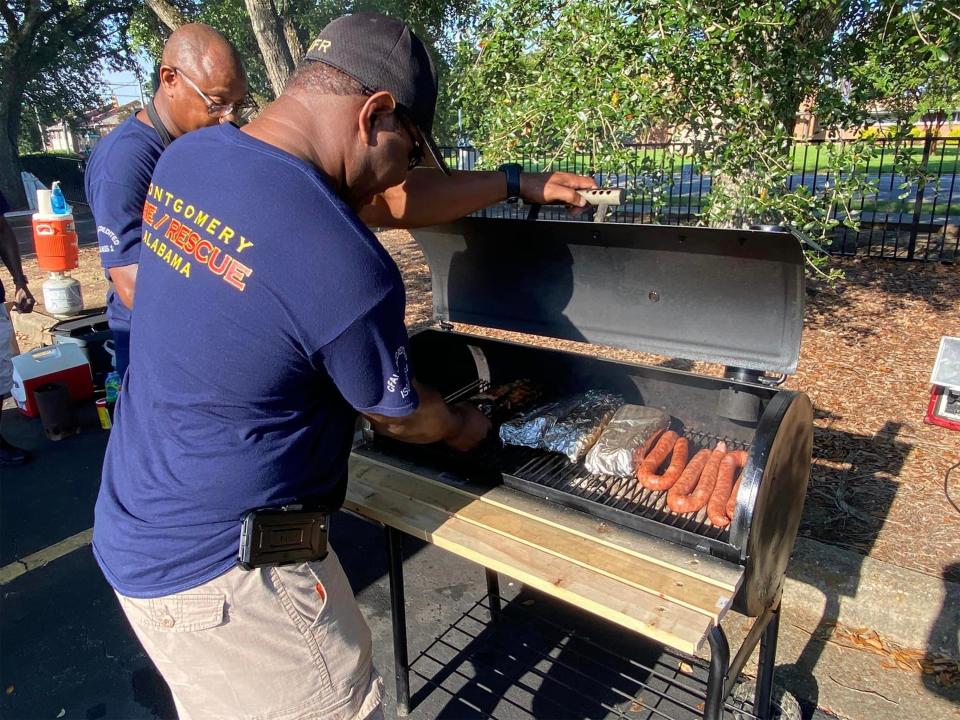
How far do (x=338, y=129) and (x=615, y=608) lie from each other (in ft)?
4.09

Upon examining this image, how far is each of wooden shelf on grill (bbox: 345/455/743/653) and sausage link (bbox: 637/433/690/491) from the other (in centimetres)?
30

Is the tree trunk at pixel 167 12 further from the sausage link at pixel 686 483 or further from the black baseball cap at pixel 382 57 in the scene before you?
the sausage link at pixel 686 483

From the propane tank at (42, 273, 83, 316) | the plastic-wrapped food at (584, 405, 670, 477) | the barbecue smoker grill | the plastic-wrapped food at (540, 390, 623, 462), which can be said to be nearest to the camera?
the barbecue smoker grill

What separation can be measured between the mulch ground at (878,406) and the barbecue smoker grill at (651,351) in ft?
4.78

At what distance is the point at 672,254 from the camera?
229cm

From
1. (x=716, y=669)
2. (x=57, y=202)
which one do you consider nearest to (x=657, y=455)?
(x=716, y=669)

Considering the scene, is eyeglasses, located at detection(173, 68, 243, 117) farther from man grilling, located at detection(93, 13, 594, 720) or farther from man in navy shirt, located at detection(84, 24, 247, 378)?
man grilling, located at detection(93, 13, 594, 720)

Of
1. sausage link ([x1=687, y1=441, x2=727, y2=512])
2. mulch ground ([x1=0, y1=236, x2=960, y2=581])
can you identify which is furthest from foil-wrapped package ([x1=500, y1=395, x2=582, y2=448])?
mulch ground ([x1=0, y1=236, x2=960, y2=581])

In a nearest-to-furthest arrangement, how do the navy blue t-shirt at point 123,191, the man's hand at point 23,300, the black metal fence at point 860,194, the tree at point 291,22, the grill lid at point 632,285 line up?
the grill lid at point 632,285 → the navy blue t-shirt at point 123,191 → the black metal fence at point 860,194 → the man's hand at point 23,300 → the tree at point 291,22

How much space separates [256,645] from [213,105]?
2.27m

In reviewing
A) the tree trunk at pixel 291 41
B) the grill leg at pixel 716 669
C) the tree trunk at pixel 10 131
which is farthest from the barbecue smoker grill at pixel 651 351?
the tree trunk at pixel 10 131

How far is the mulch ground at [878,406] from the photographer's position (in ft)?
10.9

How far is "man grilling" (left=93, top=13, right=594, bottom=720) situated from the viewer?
1249mm

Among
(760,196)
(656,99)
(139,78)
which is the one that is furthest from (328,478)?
(139,78)
